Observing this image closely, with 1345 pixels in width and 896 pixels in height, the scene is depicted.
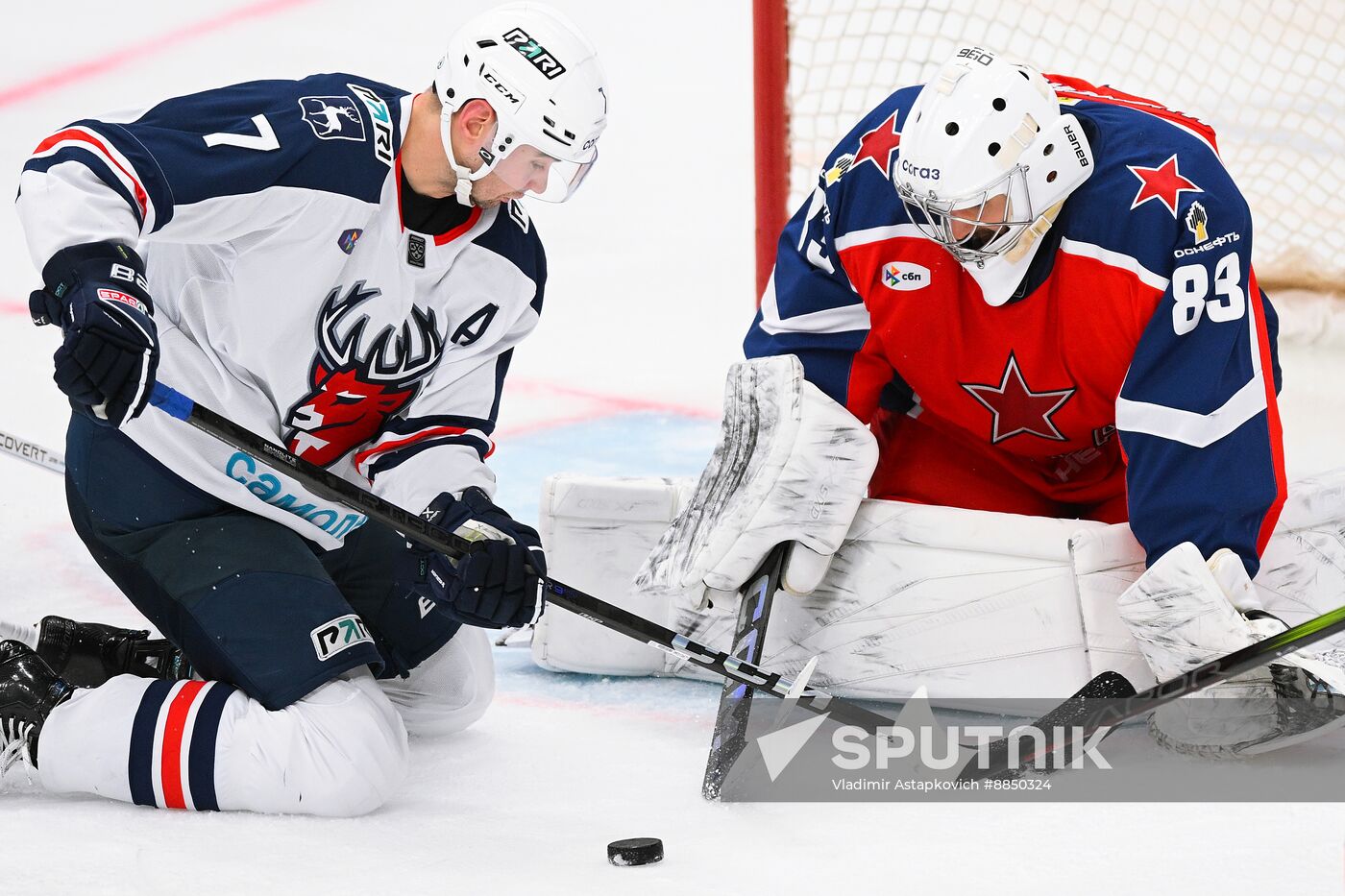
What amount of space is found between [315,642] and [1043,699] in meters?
1.08

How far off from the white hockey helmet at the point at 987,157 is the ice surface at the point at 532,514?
79 cm

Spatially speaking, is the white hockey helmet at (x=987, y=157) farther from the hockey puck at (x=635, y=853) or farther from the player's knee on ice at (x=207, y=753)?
the player's knee on ice at (x=207, y=753)

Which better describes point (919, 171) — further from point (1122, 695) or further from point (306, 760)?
point (306, 760)

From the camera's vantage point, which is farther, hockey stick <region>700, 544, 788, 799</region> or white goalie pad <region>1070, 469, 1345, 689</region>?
white goalie pad <region>1070, 469, 1345, 689</region>

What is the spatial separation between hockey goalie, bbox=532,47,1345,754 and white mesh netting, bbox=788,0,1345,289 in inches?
48.9

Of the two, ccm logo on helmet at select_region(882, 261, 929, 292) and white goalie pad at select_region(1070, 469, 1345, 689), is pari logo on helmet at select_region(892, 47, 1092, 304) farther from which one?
white goalie pad at select_region(1070, 469, 1345, 689)

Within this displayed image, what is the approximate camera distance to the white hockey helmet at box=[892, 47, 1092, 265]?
191 centimetres

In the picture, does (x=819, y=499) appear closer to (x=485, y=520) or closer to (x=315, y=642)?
(x=485, y=520)

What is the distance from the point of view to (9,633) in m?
1.98

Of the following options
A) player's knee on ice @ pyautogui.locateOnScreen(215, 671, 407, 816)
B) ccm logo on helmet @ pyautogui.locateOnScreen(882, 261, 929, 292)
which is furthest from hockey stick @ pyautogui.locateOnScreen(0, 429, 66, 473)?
ccm logo on helmet @ pyautogui.locateOnScreen(882, 261, 929, 292)

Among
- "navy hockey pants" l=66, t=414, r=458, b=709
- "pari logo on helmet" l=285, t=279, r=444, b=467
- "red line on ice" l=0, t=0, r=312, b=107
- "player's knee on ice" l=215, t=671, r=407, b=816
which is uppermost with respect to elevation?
"red line on ice" l=0, t=0, r=312, b=107

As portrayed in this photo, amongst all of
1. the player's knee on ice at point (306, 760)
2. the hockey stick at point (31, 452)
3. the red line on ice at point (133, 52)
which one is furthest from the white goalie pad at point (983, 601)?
the red line on ice at point (133, 52)

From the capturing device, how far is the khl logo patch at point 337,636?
1.84m

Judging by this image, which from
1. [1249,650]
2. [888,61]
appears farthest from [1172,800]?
[888,61]
